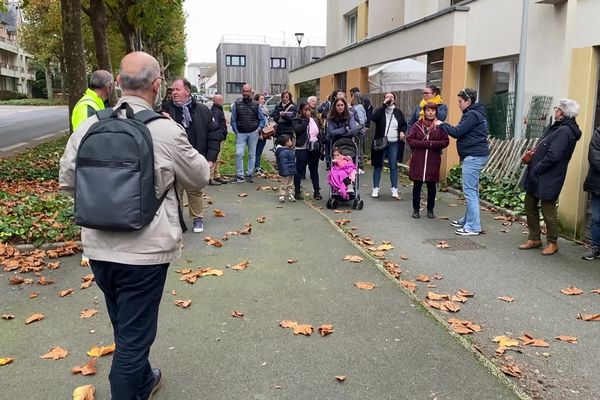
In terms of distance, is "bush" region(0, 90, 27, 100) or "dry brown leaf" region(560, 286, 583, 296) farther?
"bush" region(0, 90, 27, 100)

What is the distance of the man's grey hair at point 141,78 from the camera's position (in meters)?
2.88

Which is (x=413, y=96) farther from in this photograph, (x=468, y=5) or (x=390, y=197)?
(x=390, y=197)

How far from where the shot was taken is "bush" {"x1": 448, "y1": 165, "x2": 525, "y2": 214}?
899 centimetres

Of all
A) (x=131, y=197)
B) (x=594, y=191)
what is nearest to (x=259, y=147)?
(x=594, y=191)

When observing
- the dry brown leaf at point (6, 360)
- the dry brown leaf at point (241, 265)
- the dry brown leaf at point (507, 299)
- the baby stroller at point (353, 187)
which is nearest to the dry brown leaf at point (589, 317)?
the dry brown leaf at point (507, 299)

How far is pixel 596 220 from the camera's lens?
6.45 metres

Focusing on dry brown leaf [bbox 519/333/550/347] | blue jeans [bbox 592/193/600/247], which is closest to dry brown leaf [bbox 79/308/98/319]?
dry brown leaf [bbox 519/333/550/347]

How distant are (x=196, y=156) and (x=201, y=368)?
5.34ft

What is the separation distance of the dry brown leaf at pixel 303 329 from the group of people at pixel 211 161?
1.19 metres

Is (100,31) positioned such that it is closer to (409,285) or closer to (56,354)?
(409,285)

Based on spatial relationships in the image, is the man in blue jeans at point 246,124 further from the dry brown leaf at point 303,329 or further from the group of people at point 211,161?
the dry brown leaf at point 303,329

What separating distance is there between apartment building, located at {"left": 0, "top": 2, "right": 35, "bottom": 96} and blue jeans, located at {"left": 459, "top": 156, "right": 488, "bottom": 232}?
79103mm

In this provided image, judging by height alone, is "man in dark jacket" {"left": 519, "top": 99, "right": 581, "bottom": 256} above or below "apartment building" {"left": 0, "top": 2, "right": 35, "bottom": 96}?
below

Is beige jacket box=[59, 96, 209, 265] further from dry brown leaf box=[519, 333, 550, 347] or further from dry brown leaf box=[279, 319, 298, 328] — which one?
dry brown leaf box=[519, 333, 550, 347]
